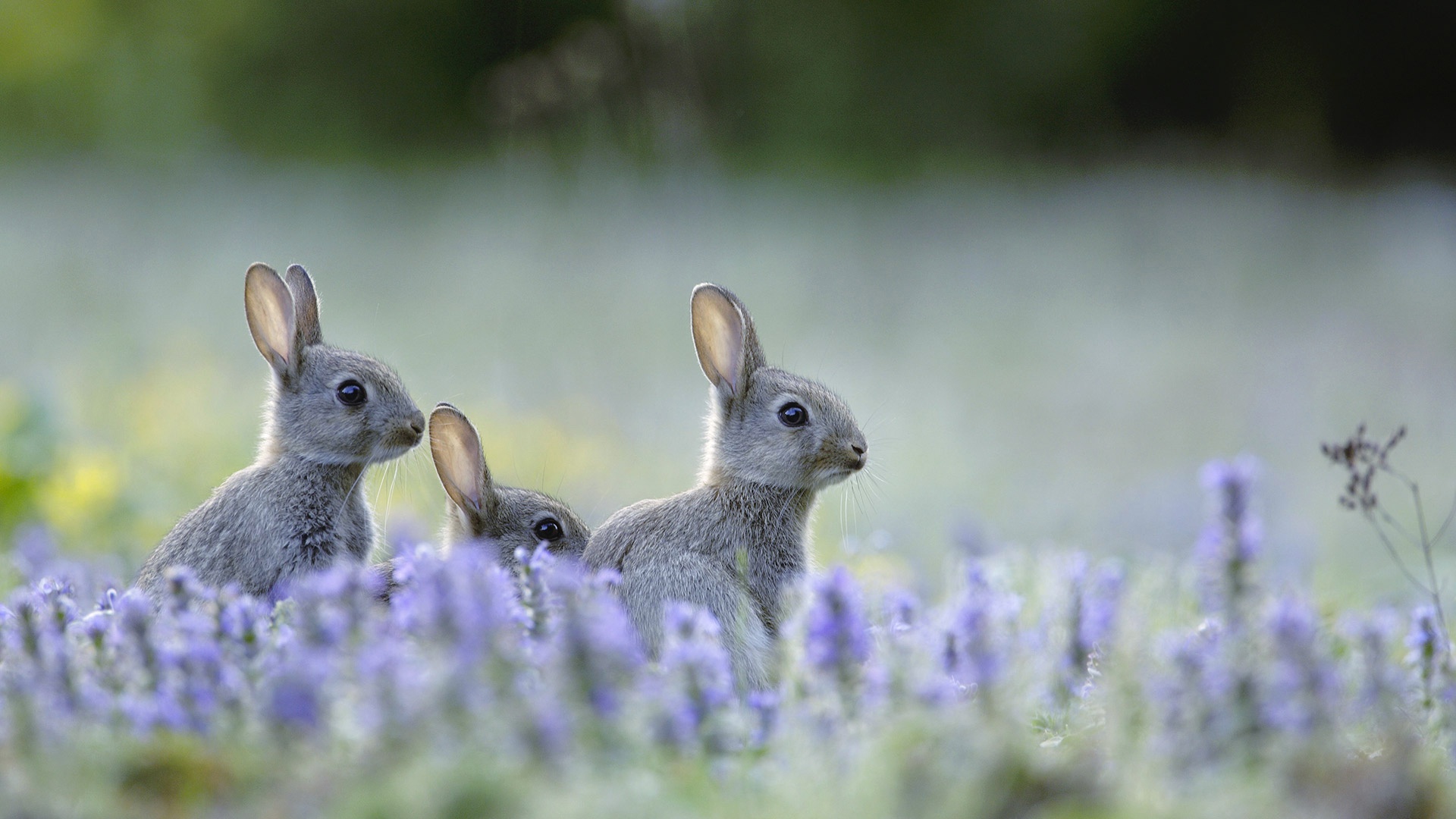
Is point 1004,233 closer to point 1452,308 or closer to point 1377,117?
point 1452,308

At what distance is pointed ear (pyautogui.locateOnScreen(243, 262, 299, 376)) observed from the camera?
3.95 meters

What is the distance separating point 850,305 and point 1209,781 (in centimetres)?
968

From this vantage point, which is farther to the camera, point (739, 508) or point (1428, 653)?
point (739, 508)

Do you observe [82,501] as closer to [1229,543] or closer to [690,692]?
[690,692]

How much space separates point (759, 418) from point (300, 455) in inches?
51.8

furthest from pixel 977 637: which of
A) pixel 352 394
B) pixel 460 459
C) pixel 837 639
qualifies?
pixel 352 394

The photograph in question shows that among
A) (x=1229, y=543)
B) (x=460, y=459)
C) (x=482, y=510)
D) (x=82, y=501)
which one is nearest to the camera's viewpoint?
(x=1229, y=543)

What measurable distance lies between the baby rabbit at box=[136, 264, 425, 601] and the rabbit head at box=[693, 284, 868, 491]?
862 millimetres

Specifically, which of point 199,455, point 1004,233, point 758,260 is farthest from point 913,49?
point 199,455

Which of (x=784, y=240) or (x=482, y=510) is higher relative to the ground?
(x=784, y=240)

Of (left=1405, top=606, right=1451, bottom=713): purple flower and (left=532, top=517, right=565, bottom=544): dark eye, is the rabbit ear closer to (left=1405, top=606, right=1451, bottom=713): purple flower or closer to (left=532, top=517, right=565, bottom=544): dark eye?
(left=532, top=517, right=565, bottom=544): dark eye

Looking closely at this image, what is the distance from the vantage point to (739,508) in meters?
3.83

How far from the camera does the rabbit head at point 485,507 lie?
3594mm

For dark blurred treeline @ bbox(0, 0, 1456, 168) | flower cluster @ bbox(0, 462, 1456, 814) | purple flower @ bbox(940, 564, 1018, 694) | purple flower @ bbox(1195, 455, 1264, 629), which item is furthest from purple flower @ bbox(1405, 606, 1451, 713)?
dark blurred treeline @ bbox(0, 0, 1456, 168)
